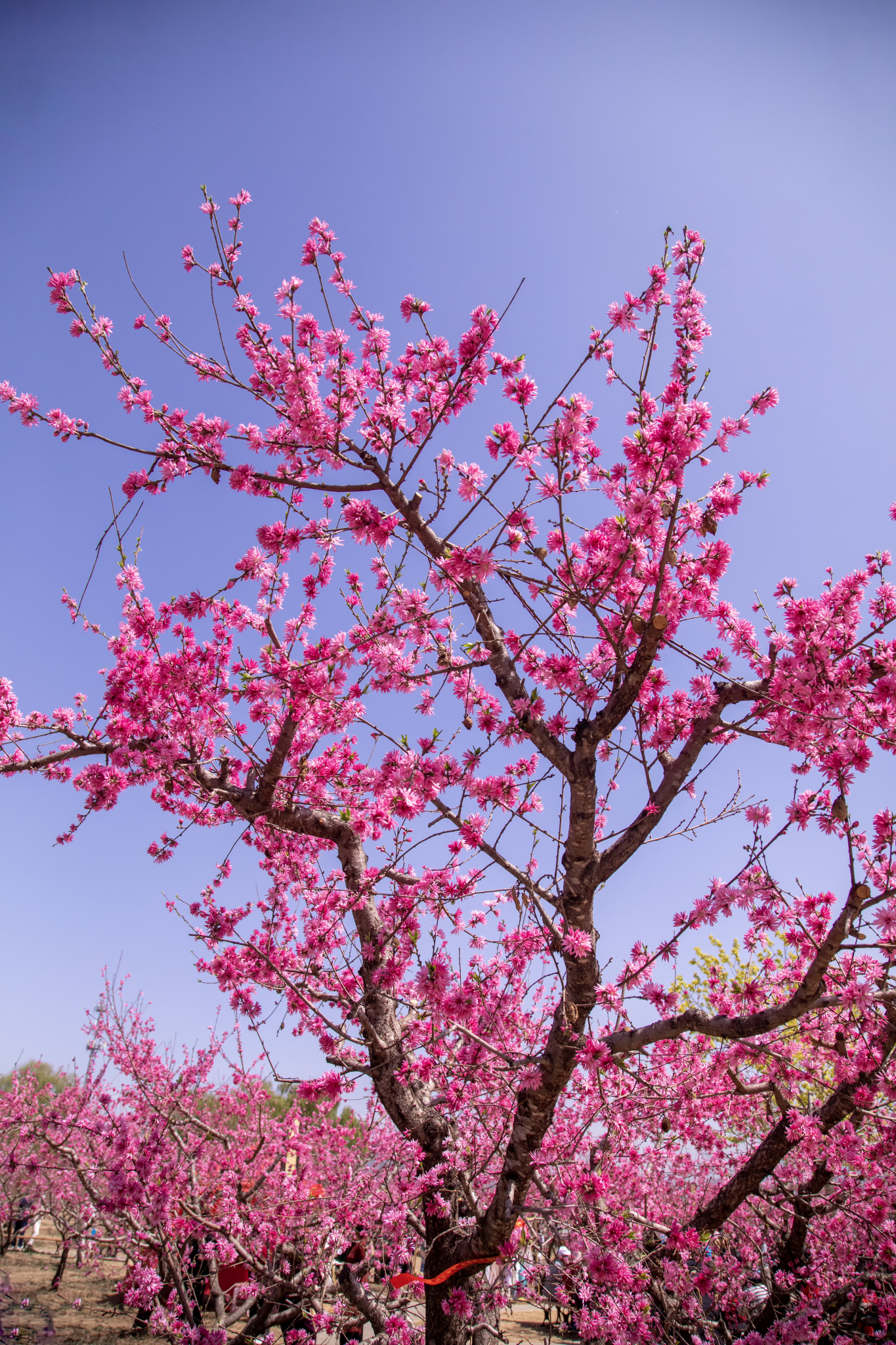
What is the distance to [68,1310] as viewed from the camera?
10.9 metres

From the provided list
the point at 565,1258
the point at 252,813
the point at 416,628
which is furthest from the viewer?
the point at 252,813

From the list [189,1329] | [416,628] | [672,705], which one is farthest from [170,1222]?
[672,705]

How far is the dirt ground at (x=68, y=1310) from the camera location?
7.98 metres

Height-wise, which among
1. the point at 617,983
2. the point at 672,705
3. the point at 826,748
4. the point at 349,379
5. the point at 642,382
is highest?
the point at 349,379

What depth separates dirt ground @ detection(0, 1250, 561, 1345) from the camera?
7.98 metres

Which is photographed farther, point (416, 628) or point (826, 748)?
point (416, 628)

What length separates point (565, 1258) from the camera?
187 inches

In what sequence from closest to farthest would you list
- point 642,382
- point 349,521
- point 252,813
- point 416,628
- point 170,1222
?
point 642,382 → point 349,521 → point 416,628 → point 252,813 → point 170,1222

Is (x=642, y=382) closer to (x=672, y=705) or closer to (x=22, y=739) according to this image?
(x=672, y=705)

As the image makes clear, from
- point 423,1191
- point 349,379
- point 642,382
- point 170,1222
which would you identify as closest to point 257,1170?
point 170,1222

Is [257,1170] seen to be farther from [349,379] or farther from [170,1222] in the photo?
[349,379]

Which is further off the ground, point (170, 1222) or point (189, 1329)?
point (170, 1222)

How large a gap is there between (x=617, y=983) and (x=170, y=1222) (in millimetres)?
5063

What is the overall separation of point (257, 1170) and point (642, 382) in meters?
9.34
